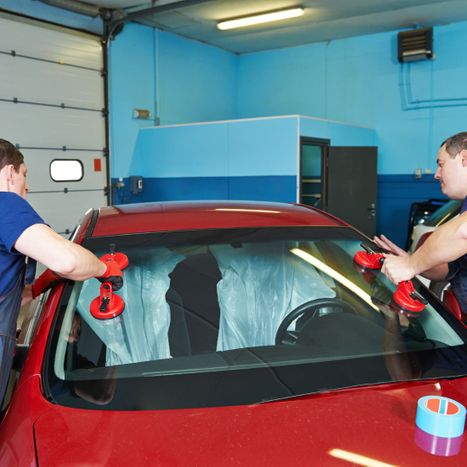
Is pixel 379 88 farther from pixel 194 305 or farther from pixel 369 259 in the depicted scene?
pixel 194 305

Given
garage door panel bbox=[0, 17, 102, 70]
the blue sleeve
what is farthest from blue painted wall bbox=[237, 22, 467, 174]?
the blue sleeve

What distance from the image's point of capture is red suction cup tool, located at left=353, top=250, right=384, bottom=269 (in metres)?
2.00

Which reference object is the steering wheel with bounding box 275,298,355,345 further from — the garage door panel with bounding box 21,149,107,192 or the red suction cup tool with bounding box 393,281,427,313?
the garage door panel with bounding box 21,149,107,192

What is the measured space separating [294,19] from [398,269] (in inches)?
317

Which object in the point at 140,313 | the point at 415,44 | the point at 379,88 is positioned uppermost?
the point at 415,44

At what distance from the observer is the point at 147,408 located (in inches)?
52.6

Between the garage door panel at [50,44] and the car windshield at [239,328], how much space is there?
642 centimetres

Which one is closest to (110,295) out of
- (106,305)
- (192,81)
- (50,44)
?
(106,305)

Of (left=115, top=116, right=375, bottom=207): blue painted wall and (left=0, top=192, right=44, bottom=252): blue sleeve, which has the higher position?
(left=115, top=116, right=375, bottom=207): blue painted wall

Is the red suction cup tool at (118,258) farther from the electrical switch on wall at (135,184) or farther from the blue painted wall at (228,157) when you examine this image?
the electrical switch on wall at (135,184)

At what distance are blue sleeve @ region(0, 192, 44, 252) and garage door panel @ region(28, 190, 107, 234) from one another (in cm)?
624

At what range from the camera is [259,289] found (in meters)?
2.28

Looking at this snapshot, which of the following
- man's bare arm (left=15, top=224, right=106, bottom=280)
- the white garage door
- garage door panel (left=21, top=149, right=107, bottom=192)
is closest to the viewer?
man's bare arm (left=15, top=224, right=106, bottom=280)

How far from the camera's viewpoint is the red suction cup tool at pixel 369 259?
200 cm
